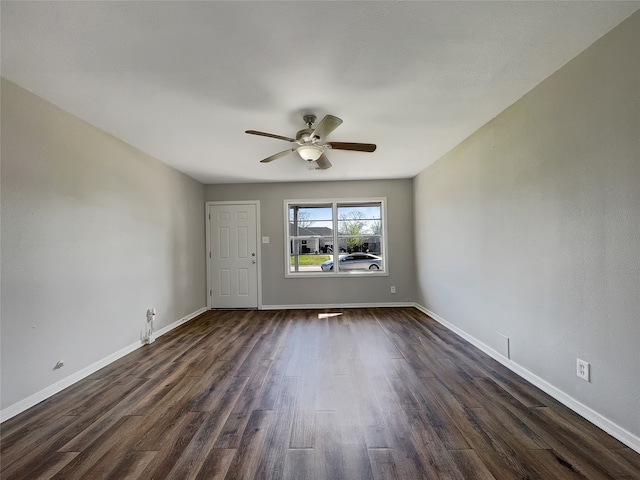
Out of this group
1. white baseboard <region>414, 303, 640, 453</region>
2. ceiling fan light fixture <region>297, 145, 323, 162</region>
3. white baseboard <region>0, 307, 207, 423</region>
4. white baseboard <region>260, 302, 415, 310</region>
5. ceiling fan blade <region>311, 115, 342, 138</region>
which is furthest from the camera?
white baseboard <region>260, 302, 415, 310</region>

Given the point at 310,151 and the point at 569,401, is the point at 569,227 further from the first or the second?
the point at 310,151

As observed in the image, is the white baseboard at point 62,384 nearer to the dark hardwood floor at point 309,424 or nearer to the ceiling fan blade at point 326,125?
the dark hardwood floor at point 309,424

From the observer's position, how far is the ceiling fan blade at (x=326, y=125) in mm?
2333

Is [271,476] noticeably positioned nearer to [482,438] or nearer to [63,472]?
[63,472]

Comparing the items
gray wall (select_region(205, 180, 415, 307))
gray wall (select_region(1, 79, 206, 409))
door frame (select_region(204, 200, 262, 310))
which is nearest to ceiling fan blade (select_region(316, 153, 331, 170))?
gray wall (select_region(205, 180, 415, 307))

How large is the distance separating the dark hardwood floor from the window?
2.48 m

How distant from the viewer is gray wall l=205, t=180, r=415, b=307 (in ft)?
17.6

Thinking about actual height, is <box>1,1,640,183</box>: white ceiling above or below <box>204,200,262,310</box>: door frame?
above

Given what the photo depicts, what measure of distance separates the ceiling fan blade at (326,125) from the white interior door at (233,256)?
10.1 feet

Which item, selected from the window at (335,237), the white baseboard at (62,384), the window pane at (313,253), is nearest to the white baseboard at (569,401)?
the window at (335,237)

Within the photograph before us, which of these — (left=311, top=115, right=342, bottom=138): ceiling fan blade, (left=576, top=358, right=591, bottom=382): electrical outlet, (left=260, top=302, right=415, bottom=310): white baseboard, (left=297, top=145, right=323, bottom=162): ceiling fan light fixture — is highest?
(left=311, top=115, right=342, bottom=138): ceiling fan blade

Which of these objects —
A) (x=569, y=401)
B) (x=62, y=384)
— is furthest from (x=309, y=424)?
(x=62, y=384)

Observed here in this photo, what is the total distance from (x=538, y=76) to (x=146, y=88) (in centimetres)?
293

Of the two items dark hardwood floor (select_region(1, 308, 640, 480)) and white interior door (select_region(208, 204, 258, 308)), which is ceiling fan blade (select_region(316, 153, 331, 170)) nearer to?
dark hardwood floor (select_region(1, 308, 640, 480))
